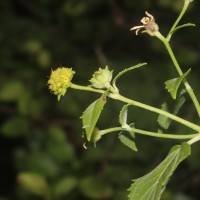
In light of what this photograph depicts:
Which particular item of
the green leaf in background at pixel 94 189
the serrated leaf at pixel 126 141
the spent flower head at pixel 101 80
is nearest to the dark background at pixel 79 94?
the green leaf in background at pixel 94 189

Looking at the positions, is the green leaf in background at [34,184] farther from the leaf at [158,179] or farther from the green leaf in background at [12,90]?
the leaf at [158,179]

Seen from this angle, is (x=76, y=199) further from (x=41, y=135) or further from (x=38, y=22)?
(x=38, y=22)

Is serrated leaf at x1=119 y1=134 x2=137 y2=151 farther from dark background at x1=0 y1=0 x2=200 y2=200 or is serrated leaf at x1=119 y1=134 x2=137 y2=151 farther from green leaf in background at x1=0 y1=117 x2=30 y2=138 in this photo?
green leaf in background at x1=0 y1=117 x2=30 y2=138

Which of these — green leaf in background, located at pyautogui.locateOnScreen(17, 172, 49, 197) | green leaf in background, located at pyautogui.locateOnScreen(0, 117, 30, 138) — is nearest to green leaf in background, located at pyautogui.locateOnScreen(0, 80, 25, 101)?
green leaf in background, located at pyautogui.locateOnScreen(0, 117, 30, 138)

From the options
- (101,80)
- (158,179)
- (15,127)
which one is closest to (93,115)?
(101,80)

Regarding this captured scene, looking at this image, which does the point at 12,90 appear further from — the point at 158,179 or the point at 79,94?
the point at 158,179

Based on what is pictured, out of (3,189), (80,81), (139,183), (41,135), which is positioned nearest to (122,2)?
(80,81)
